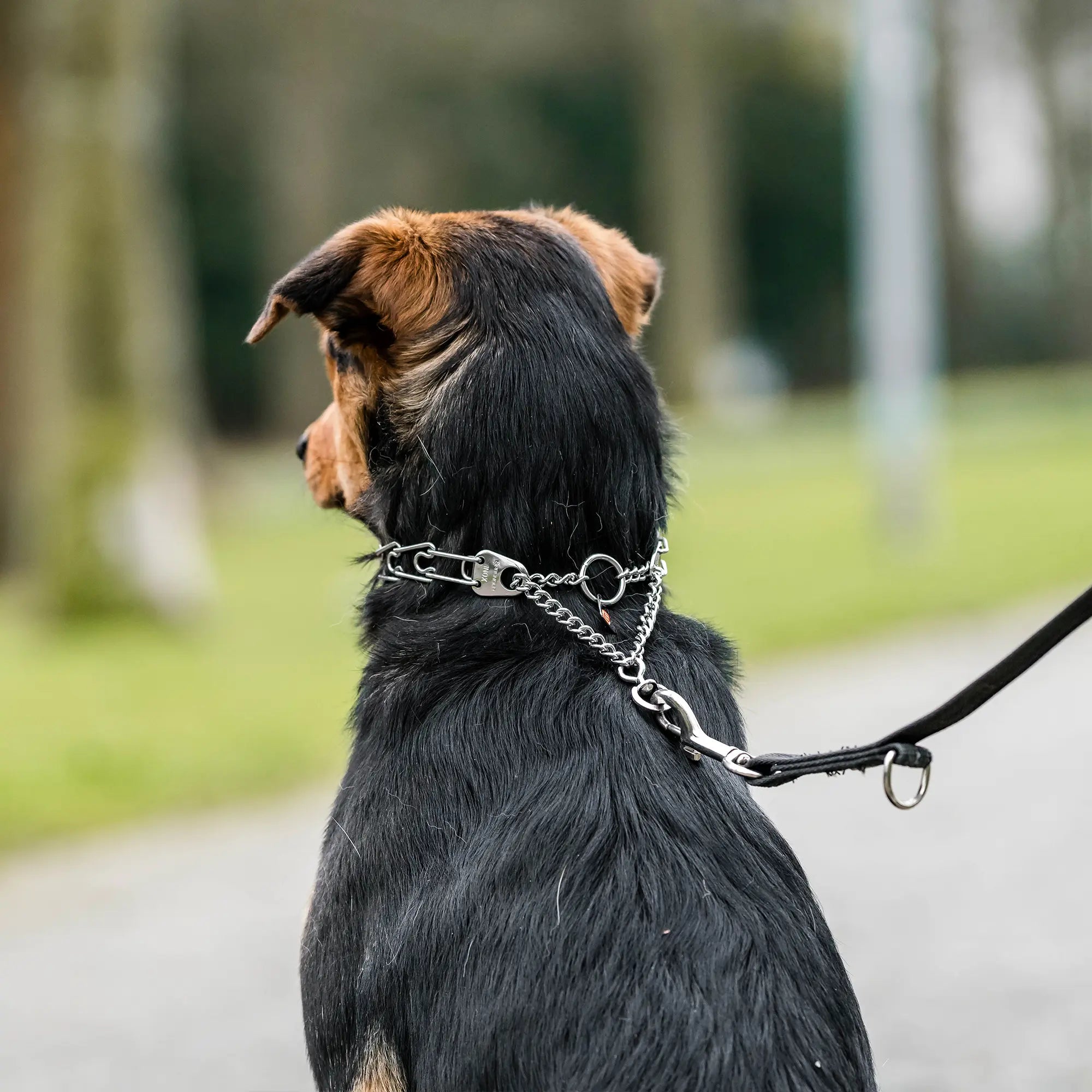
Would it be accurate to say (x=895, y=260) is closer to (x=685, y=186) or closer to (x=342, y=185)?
(x=685, y=186)

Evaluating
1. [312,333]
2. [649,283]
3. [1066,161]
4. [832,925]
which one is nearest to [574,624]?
[649,283]

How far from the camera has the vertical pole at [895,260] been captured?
40.9 feet

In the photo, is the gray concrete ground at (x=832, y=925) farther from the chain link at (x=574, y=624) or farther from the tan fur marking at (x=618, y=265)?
the tan fur marking at (x=618, y=265)

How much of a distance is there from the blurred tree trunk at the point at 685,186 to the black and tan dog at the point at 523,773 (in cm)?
2564

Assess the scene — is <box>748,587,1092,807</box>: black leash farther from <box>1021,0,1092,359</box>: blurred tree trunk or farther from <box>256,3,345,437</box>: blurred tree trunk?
<box>1021,0,1092,359</box>: blurred tree trunk

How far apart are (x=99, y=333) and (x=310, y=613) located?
259cm

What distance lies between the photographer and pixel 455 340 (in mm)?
2637

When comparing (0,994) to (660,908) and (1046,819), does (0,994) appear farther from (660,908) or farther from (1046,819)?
(1046,819)

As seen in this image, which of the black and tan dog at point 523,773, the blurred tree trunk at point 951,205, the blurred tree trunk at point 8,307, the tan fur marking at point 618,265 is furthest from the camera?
the blurred tree trunk at point 951,205

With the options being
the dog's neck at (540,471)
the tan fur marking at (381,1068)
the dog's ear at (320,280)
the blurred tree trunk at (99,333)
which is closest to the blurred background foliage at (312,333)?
the blurred tree trunk at (99,333)

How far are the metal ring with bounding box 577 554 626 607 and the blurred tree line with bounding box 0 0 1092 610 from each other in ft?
27.2

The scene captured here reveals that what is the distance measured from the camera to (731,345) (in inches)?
1308

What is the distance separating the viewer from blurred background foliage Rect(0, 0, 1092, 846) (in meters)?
9.59

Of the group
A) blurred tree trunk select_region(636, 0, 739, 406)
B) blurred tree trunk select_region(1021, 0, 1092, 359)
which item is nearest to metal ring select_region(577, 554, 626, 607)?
blurred tree trunk select_region(636, 0, 739, 406)
